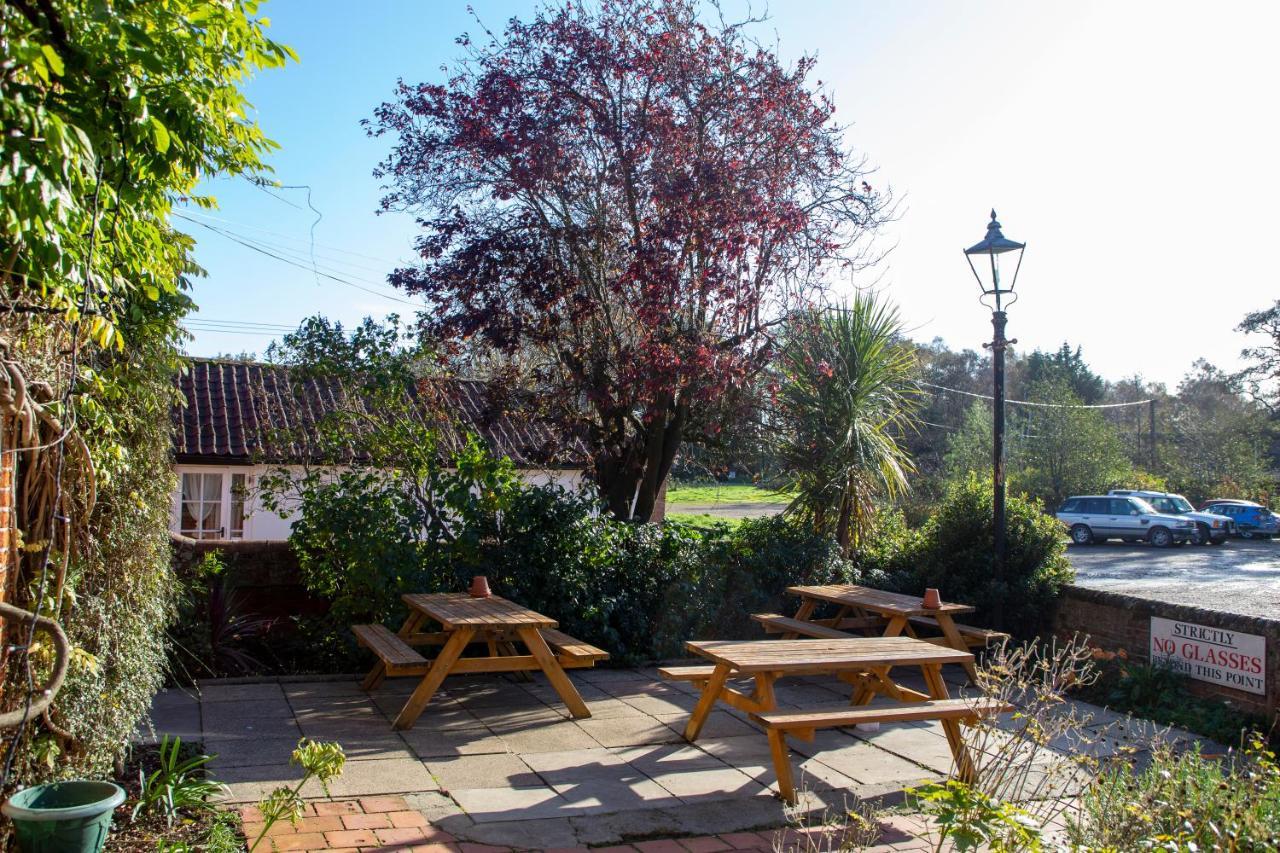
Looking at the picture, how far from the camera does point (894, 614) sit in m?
7.86

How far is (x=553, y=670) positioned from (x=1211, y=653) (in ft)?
16.2

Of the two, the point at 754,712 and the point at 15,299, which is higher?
the point at 15,299

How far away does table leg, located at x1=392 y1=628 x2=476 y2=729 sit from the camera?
639cm

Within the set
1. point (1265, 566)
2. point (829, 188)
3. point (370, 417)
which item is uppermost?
Answer: point (829, 188)

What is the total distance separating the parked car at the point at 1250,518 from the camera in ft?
104

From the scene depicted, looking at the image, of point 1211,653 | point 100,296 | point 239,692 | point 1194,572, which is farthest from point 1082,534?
point 100,296

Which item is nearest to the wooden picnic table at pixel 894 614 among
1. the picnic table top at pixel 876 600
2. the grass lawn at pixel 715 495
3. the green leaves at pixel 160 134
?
the picnic table top at pixel 876 600

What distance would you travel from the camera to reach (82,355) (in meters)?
4.33

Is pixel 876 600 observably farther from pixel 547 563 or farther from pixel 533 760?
pixel 533 760

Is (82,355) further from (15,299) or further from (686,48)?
(686,48)

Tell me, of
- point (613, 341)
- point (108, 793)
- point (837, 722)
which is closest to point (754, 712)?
point (837, 722)

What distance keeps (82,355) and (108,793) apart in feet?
5.95

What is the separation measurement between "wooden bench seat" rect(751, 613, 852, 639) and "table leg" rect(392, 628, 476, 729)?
2922 mm

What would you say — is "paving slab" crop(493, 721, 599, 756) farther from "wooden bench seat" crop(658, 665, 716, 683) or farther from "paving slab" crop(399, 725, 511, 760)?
"wooden bench seat" crop(658, 665, 716, 683)
